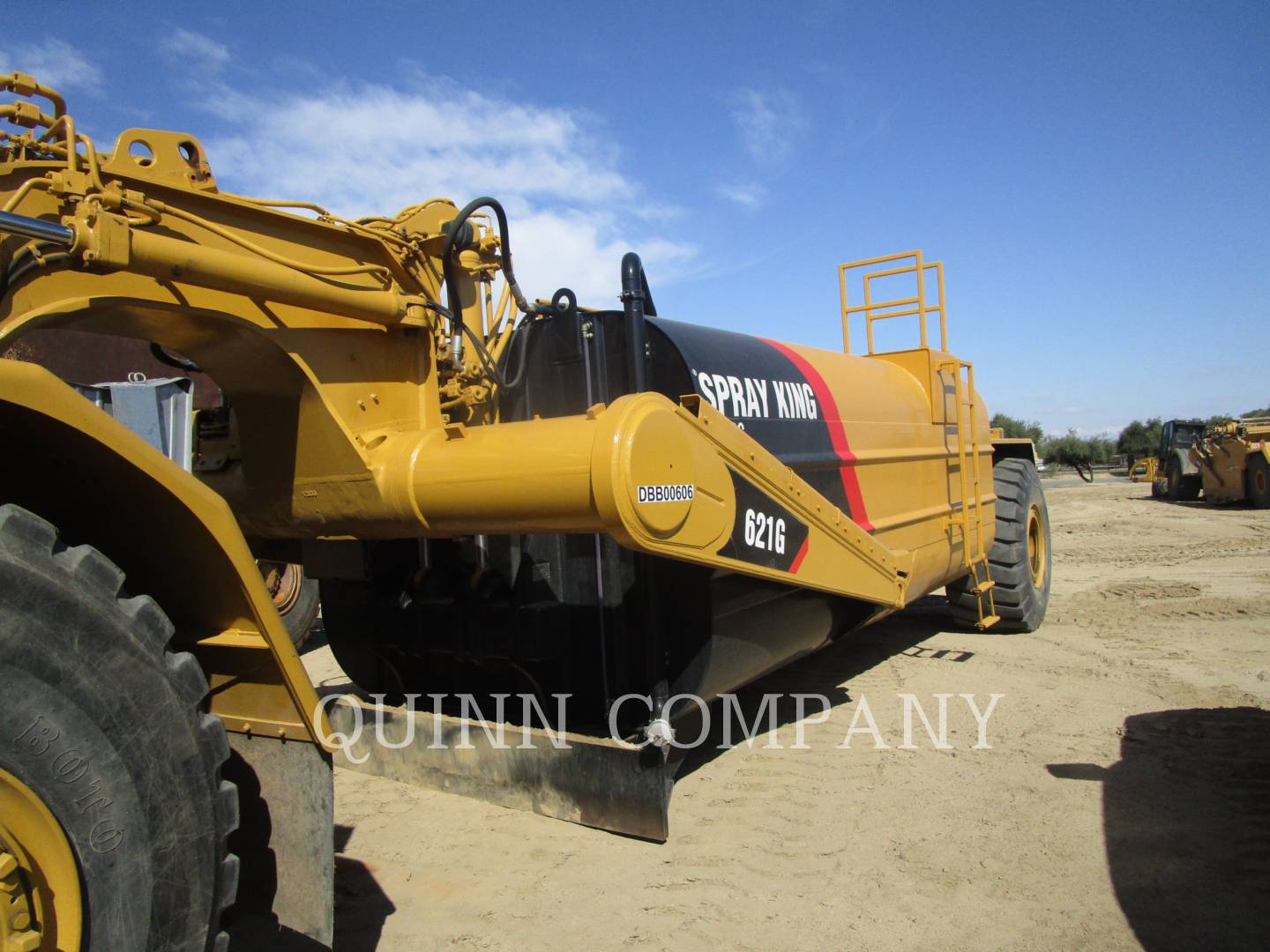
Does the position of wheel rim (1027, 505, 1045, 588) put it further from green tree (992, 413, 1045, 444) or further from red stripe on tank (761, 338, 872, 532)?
green tree (992, 413, 1045, 444)

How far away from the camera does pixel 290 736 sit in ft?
7.48

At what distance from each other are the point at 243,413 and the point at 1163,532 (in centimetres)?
1564

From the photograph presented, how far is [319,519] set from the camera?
10.3ft

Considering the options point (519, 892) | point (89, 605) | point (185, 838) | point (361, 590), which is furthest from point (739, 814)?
point (89, 605)

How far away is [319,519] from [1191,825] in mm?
3579

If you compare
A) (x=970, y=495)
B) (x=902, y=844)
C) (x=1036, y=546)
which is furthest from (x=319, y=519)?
(x=1036, y=546)

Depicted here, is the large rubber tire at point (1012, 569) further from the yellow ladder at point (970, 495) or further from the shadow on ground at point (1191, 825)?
the shadow on ground at point (1191, 825)

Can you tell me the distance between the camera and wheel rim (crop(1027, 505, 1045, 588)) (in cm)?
793

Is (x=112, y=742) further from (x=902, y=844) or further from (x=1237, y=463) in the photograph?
(x=1237, y=463)

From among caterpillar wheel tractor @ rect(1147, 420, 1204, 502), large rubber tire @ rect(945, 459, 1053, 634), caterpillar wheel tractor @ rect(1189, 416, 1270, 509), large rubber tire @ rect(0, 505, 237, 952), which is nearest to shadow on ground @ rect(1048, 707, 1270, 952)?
large rubber tire @ rect(945, 459, 1053, 634)

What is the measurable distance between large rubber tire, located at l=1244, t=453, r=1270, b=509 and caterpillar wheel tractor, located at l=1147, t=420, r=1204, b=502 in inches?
89.0

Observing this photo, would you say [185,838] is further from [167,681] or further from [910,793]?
[910,793]

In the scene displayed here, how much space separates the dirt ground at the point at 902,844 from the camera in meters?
2.93

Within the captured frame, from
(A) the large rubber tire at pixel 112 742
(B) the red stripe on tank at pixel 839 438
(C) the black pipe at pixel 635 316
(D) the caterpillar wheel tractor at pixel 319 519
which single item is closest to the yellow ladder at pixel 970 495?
(D) the caterpillar wheel tractor at pixel 319 519
